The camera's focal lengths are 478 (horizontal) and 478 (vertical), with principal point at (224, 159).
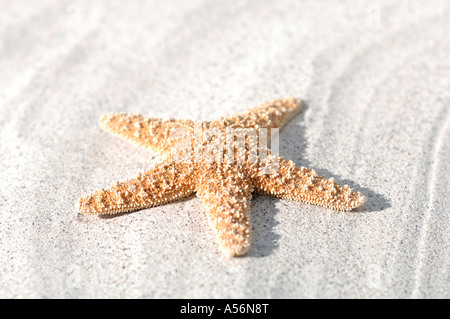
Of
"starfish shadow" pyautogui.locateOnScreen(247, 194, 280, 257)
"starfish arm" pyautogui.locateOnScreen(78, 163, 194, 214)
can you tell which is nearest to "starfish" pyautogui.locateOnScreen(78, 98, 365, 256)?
"starfish arm" pyautogui.locateOnScreen(78, 163, 194, 214)

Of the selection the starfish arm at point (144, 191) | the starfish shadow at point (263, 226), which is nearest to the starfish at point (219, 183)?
the starfish arm at point (144, 191)

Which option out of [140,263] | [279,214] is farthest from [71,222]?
[279,214]

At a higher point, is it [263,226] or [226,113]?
[226,113]

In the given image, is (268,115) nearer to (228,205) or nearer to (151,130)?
(151,130)

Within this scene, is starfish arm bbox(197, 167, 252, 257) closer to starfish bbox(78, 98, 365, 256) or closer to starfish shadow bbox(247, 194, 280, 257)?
starfish bbox(78, 98, 365, 256)

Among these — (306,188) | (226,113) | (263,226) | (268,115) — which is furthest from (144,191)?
(226,113)

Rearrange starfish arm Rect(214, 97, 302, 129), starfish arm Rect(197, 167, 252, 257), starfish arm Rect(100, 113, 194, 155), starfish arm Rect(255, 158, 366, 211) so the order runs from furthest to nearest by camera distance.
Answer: starfish arm Rect(214, 97, 302, 129) < starfish arm Rect(100, 113, 194, 155) < starfish arm Rect(255, 158, 366, 211) < starfish arm Rect(197, 167, 252, 257)

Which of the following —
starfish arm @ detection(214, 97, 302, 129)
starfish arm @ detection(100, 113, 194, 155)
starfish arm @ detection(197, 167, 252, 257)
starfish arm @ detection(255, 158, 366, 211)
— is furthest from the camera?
starfish arm @ detection(214, 97, 302, 129)
